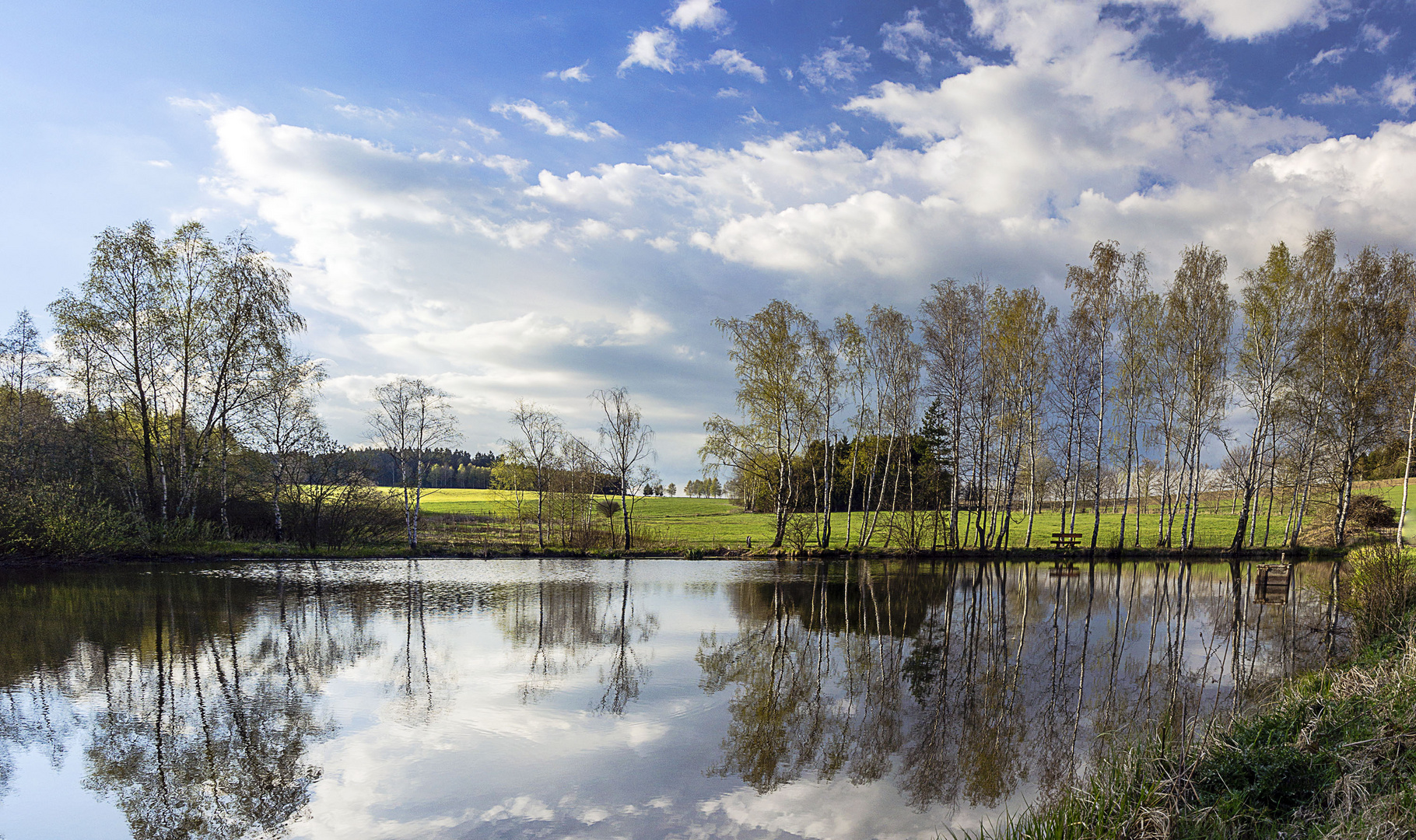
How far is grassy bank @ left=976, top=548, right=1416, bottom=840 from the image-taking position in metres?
4.50

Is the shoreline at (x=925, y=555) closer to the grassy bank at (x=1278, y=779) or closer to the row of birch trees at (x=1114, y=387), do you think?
the row of birch trees at (x=1114, y=387)

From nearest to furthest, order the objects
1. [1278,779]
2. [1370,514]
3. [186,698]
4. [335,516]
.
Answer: [1278,779] < [186,698] < [335,516] < [1370,514]

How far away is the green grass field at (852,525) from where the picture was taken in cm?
3825

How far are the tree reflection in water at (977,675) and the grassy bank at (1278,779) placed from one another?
0.50 meters

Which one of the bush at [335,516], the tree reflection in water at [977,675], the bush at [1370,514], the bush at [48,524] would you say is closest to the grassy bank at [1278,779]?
the tree reflection in water at [977,675]

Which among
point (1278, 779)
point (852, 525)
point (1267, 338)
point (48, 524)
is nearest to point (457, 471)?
point (852, 525)

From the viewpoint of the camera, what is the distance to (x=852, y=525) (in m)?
50.6

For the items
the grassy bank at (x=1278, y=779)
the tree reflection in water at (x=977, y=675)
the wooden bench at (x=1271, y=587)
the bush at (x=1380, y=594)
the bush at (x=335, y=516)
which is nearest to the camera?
the grassy bank at (x=1278, y=779)

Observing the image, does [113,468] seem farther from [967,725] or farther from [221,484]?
[967,725]

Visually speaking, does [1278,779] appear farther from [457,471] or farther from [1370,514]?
[457,471]

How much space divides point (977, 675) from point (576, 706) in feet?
19.5

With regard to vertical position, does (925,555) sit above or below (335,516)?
below

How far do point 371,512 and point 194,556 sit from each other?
8106mm

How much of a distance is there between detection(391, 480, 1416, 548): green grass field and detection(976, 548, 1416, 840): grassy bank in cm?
2460
